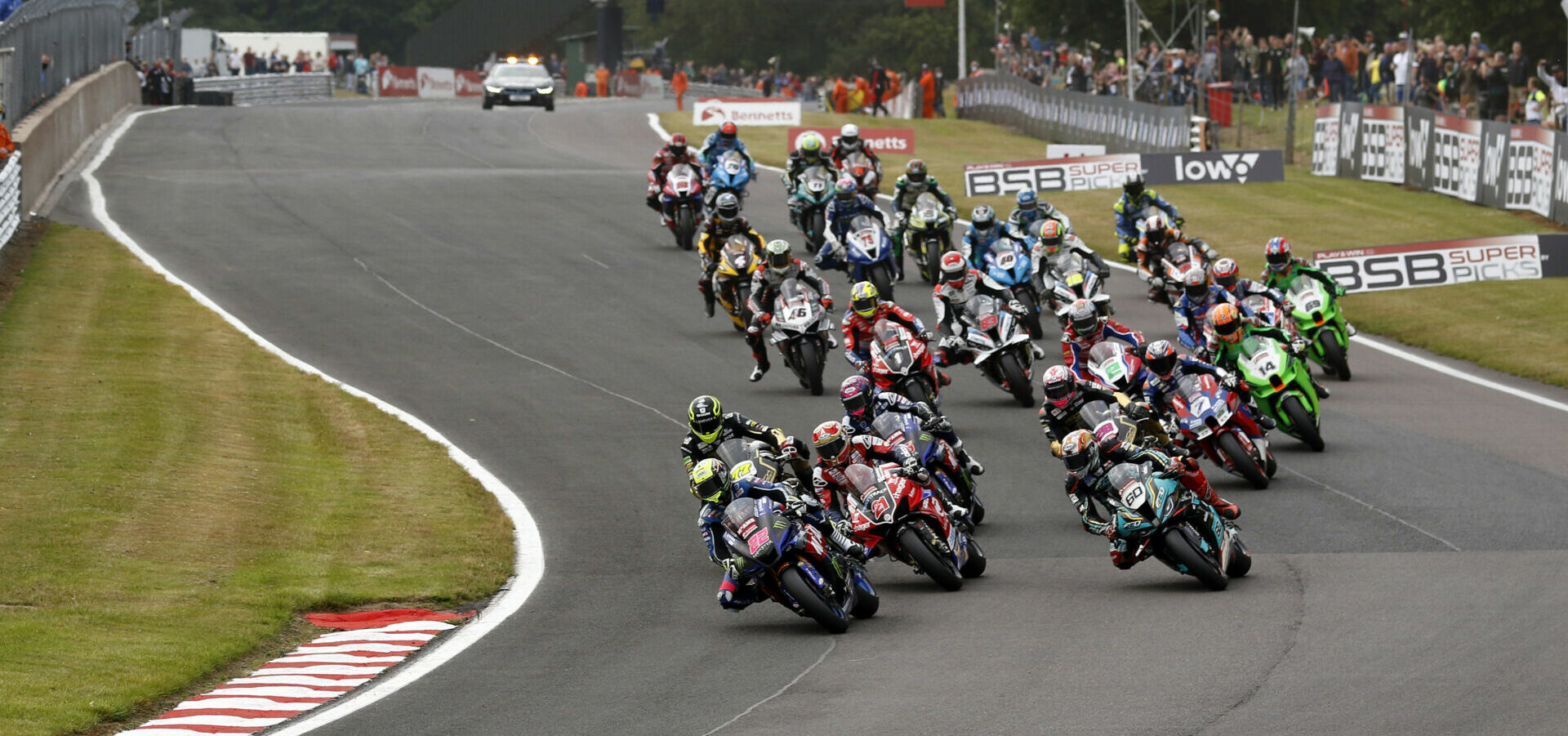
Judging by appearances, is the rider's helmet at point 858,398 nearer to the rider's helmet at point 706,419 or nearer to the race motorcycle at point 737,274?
the rider's helmet at point 706,419

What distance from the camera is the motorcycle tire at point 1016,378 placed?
21.7 meters

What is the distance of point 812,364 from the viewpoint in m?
22.6

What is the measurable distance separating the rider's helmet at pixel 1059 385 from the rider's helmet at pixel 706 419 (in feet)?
10.1

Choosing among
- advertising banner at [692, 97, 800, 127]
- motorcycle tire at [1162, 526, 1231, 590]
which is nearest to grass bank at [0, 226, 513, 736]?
motorcycle tire at [1162, 526, 1231, 590]

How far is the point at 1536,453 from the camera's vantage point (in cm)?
1892

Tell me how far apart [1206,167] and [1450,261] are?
43.5 feet

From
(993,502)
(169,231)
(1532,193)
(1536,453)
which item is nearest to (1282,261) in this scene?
(1536,453)

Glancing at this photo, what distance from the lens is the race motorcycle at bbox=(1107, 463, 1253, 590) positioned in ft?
45.3

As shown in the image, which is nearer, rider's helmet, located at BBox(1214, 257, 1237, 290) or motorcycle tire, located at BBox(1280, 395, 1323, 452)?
motorcycle tire, located at BBox(1280, 395, 1323, 452)

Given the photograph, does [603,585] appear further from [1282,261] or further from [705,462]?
[1282,261]

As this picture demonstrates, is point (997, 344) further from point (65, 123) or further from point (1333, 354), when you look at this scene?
point (65, 123)

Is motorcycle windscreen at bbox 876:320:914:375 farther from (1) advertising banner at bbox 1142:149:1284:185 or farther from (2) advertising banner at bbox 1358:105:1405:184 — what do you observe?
(2) advertising banner at bbox 1358:105:1405:184

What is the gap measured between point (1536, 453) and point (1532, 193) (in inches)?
711

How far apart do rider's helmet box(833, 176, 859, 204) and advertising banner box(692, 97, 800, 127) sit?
27102 millimetres
